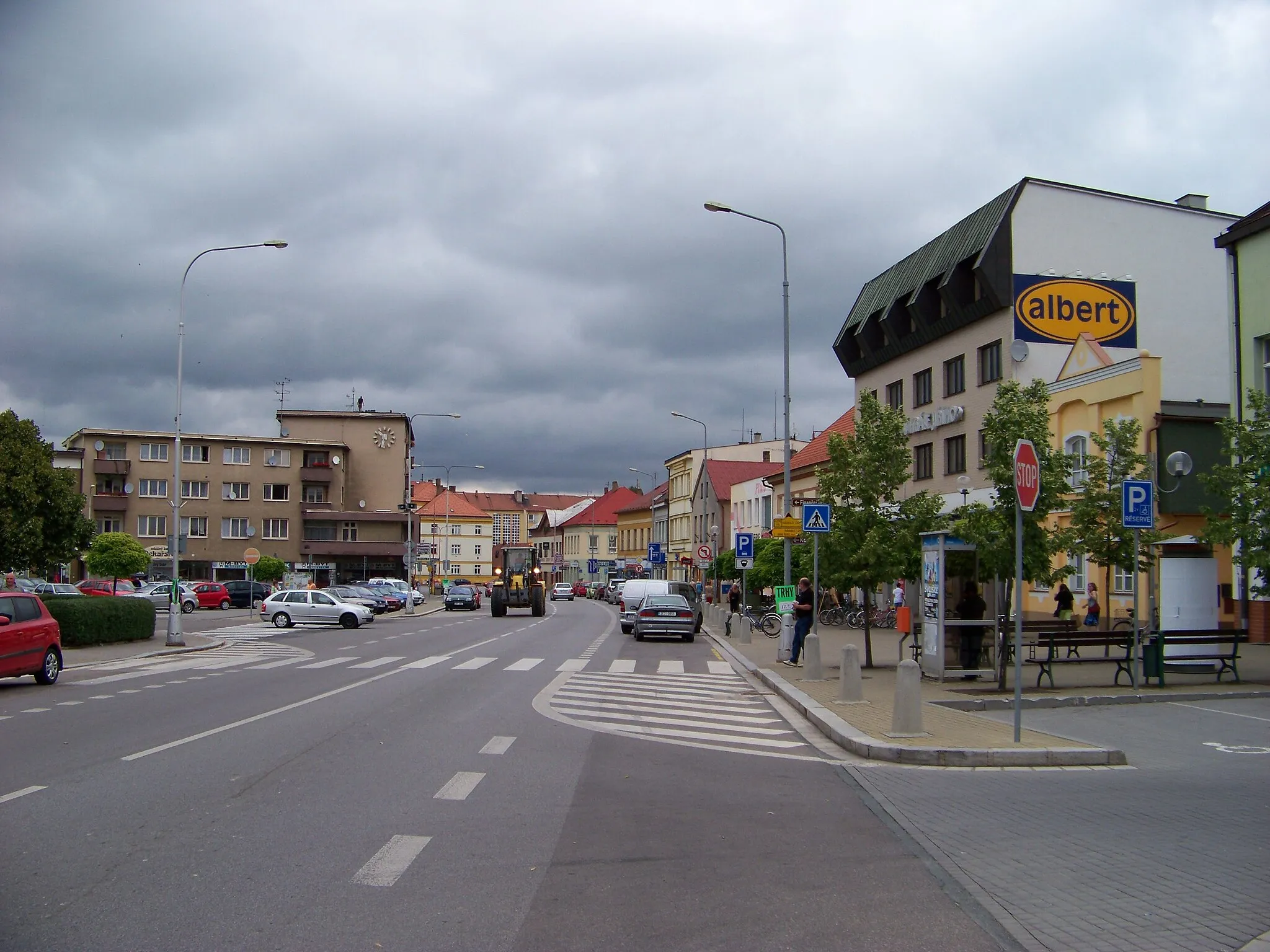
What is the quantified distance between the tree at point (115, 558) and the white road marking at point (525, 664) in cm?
3082

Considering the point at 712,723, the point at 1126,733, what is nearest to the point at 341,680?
the point at 712,723

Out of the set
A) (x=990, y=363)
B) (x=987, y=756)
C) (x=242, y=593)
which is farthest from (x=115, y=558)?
(x=987, y=756)

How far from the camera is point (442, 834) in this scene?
760cm

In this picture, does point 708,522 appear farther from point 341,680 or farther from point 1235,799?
point 1235,799

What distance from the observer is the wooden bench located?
18.0m

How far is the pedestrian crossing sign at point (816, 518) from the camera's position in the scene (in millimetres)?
21094

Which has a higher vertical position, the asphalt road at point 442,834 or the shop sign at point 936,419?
the shop sign at point 936,419

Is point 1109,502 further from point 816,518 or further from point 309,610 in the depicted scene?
point 309,610

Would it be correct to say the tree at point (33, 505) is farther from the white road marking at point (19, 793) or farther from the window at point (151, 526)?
the window at point (151, 526)

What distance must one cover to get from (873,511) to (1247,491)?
22.3 ft

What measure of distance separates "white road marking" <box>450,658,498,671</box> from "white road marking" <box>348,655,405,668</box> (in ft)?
5.40

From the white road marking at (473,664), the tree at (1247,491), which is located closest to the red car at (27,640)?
the white road marking at (473,664)

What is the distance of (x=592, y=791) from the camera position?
942cm

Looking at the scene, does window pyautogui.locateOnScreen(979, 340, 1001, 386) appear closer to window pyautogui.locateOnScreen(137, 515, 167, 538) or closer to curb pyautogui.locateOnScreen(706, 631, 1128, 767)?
curb pyautogui.locateOnScreen(706, 631, 1128, 767)
